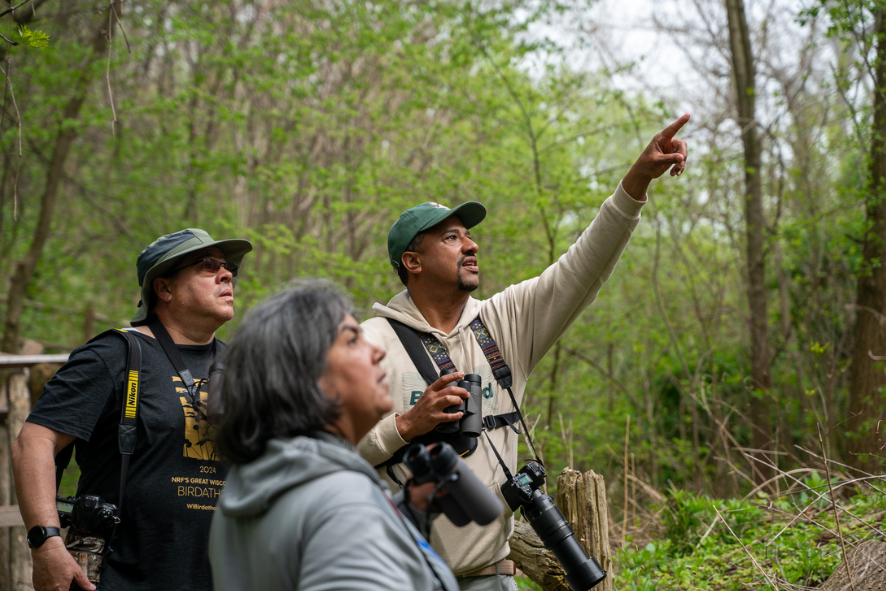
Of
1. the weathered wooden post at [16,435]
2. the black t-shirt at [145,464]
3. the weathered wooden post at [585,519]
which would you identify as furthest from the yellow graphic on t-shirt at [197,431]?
the weathered wooden post at [16,435]

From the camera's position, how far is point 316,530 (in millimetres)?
1257

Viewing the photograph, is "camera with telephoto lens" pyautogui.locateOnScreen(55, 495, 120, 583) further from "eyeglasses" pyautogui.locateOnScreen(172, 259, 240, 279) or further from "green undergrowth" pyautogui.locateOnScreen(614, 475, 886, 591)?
"green undergrowth" pyautogui.locateOnScreen(614, 475, 886, 591)

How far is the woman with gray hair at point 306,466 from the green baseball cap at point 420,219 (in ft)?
4.31

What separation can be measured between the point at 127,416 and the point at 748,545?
11.2 ft

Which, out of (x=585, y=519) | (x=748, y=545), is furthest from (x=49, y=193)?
(x=748, y=545)

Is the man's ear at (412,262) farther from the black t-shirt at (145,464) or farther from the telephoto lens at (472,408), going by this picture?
the black t-shirt at (145,464)

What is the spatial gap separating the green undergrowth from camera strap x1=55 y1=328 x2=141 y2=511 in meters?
2.53

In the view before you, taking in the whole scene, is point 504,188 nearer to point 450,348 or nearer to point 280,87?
point 280,87

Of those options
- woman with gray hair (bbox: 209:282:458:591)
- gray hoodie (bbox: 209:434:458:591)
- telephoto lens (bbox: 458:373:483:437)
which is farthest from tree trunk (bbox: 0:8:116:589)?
gray hoodie (bbox: 209:434:458:591)

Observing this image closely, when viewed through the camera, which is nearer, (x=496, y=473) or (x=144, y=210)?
(x=496, y=473)

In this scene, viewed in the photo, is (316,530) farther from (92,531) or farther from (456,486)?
(92,531)

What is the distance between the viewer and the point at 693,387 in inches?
282

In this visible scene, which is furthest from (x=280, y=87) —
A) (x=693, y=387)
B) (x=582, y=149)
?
(x=693, y=387)

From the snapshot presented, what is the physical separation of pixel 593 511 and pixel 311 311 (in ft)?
6.46
